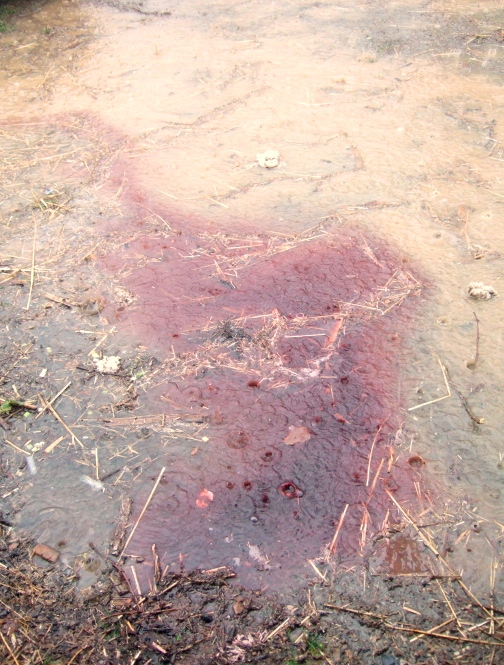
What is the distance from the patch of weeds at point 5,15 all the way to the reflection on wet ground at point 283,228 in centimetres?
31

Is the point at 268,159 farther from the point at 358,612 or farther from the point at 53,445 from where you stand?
the point at 358,612

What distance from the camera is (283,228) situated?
15.9 feet

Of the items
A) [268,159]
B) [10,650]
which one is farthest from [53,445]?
[268,159]

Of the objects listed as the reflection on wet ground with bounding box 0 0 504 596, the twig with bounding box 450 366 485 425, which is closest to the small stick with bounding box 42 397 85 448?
the reflection on wet ground with bounding box 0 0 504 596

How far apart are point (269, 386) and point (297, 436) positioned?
A: 418mm

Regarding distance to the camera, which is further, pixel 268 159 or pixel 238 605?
pixel 268 159

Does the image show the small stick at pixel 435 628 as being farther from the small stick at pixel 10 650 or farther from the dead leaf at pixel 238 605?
the small stick at pixel 10 650

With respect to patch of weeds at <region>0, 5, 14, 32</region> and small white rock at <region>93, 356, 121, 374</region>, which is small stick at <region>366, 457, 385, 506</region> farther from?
patch of weeds at <region>0, 5, 14, 32</region>

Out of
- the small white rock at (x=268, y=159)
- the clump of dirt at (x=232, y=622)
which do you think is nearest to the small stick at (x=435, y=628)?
the clump of dirt at (x=232, y=622)

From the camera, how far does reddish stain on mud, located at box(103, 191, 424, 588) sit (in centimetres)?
305

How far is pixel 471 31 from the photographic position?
7.38 m

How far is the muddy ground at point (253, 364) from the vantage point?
2795 mm

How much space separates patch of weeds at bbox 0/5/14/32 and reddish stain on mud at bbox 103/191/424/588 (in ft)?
17.4

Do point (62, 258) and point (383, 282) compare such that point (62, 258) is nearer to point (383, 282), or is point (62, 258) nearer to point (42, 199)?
point (42, 199)
